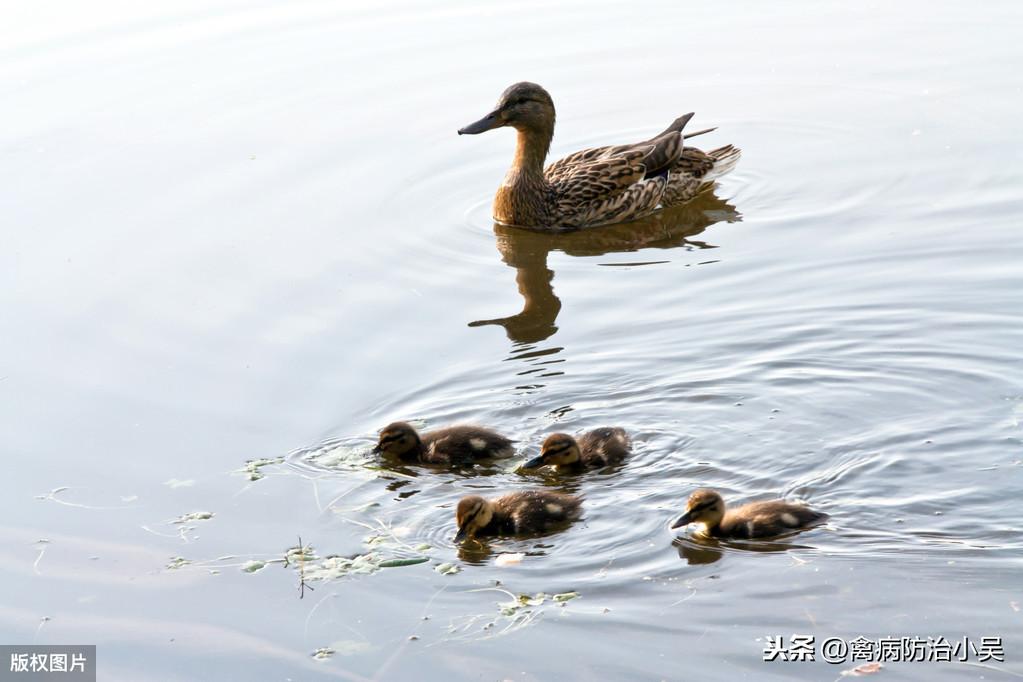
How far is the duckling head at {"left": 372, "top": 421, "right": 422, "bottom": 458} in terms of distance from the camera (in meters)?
6.62

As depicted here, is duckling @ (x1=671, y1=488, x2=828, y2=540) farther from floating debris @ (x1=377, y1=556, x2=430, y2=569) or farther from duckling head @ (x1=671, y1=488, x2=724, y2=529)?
floating debris @ (x1=377, y1=556, x2=430, y2=569)

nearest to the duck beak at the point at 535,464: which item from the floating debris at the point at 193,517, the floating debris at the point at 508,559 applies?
the floating debris at the point at 508,559

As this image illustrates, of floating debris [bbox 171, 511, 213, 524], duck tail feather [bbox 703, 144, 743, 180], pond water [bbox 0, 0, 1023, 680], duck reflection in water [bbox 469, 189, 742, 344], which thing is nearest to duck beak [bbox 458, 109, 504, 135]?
pond water [bbox 0, 0, 1023, 680]

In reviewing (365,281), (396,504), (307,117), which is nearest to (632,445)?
(396,504)

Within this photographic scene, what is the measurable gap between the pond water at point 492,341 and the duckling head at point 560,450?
0.34 ft

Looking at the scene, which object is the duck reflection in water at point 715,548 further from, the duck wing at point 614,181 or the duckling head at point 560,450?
the duck wing at point 614,181

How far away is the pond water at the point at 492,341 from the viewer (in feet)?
18.0

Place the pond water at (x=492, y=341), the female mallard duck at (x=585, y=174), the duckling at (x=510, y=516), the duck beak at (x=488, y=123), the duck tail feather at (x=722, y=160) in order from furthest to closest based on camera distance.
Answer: the duck tail feather at (x=722, y=160) < the duck beak at (x=488, y=123) < the female mallard duck at (x=585, y=174) < the duckling at (x=510, y=516) < the pond water at (x=492, y=341)

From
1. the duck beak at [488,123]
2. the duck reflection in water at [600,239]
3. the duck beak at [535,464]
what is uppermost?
the duck beak at [488,123]

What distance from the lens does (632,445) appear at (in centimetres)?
676

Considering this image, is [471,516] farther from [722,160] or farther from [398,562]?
[722,160]

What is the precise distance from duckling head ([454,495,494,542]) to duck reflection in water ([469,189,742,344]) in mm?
2721

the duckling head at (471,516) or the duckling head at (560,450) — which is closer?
the duckling head at (471,516)

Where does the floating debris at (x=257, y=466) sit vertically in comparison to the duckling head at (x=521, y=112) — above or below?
below
